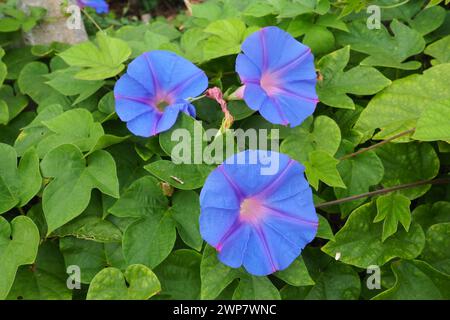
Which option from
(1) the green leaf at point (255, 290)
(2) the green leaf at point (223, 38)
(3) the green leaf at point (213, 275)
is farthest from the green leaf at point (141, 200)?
(2) the green leaf at point (223, 38)

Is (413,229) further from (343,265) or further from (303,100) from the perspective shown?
→ (303,100)

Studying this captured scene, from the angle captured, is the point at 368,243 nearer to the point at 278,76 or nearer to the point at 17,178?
the point at 278,76

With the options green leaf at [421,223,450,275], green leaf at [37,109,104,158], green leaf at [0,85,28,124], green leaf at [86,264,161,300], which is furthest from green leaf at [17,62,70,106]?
green leaf at [421,223,450,275]

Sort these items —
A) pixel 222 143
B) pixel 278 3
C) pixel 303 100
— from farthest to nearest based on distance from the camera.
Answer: pixel 278 3 → pixel 303 100 → pixel 222 143

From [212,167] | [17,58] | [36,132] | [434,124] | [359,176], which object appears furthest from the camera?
[17,58]

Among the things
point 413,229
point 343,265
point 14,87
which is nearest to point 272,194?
point 343,265

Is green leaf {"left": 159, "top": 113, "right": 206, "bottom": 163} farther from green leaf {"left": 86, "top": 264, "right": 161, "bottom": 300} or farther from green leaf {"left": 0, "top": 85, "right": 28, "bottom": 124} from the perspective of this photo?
green leaf {"left": 0, "top": 85, "right": 28, "bottom": 124}

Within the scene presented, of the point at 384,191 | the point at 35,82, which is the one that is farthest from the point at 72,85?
the point at 384,191
